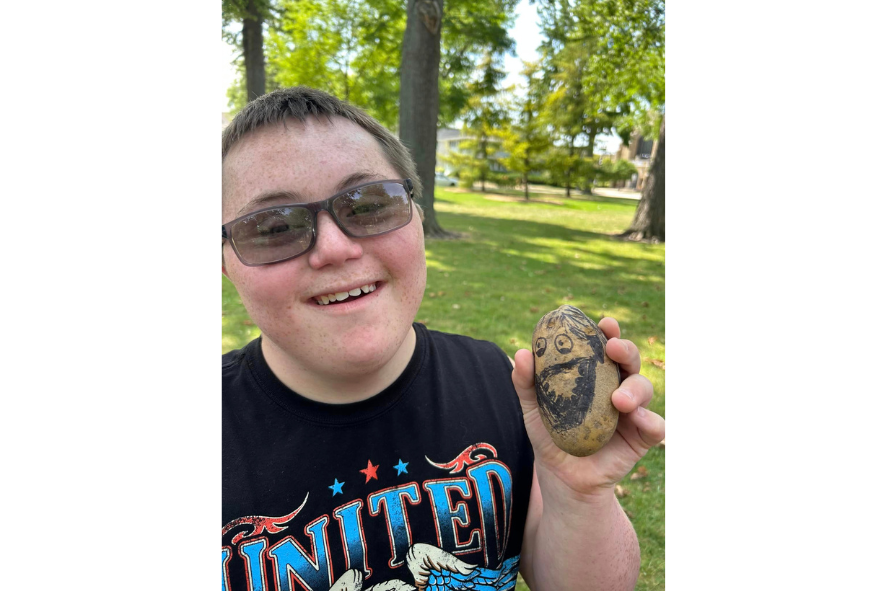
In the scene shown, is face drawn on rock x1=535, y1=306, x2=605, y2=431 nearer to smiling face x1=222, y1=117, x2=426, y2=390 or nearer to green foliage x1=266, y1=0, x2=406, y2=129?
smiling face x1=222, y1=117, x2=426, y2=390

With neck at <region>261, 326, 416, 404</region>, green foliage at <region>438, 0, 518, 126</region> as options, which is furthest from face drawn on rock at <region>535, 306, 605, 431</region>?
green foliage at <region>438, 0, 518, 126</region>

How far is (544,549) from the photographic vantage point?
1327 mm

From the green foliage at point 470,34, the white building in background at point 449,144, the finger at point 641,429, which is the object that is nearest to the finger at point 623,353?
the finger at point 641,429

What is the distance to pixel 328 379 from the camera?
132 centimetres

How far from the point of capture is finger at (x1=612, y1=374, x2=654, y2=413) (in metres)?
1.07

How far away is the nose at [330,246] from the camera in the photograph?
3.81 ft

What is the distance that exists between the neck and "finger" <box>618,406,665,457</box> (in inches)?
24.1

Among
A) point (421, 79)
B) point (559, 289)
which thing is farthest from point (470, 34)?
point (559, 289)

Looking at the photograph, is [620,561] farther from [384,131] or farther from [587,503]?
[384,131]

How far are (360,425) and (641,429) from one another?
730mm

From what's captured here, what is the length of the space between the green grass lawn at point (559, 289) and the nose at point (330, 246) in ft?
6.92

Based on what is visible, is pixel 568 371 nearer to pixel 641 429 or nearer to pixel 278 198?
pixel 641 429

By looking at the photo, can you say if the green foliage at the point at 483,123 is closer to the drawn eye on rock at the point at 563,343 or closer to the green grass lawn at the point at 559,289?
the green grass lawn at the point at 559,289
